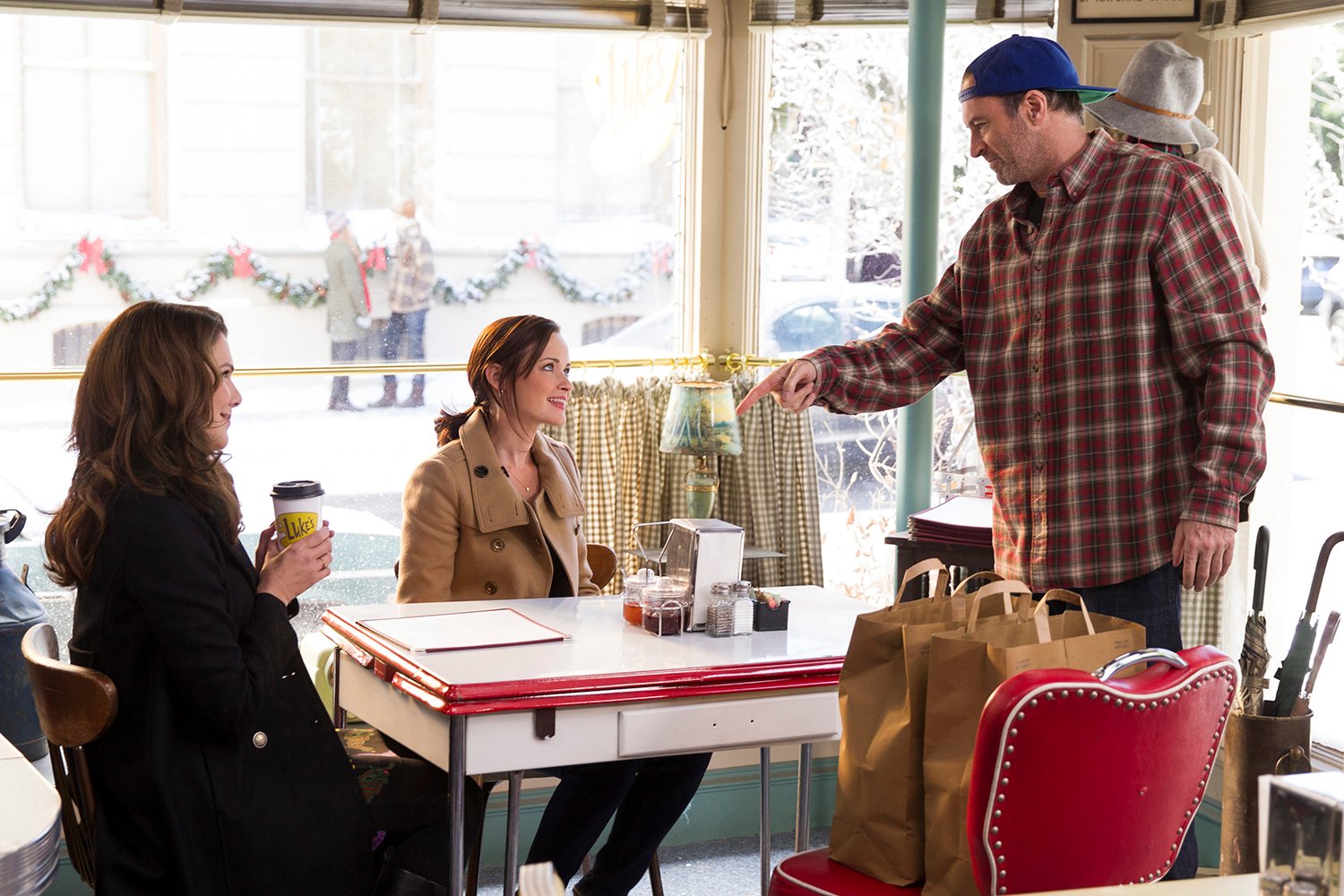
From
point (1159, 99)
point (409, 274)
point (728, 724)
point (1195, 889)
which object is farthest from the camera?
point (409, 274)

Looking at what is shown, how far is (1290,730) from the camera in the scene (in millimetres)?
3141

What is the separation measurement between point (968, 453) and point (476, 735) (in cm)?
264

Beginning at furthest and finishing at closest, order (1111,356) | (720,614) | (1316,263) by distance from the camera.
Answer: (1316,263) < (720,614) < (1111,356)

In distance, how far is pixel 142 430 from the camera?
2.29 metres

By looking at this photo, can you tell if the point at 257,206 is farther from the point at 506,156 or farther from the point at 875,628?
the point at 875,628

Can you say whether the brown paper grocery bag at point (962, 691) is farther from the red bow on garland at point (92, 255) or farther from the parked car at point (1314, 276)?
the red bow on garland at point (92, 255)

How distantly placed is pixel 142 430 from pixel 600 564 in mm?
1543

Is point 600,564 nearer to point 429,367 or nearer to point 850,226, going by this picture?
point 429,367

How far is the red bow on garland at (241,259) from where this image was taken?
4488 millimetres

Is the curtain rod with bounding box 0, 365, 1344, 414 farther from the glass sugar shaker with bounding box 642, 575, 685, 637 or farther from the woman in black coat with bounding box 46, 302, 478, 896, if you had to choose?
the woman in black coat with bounding box 46, 302, 478, 896

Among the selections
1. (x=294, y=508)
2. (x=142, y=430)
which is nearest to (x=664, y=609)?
(x=294, y=508)

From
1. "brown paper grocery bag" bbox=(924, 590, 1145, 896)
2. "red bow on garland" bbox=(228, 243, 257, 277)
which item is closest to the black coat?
"brown paper grocery bag" bbox=(924, 590, 1145, 896)

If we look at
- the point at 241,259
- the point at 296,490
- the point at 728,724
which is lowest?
the point at 728,724

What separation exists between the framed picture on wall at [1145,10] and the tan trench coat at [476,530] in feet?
6.25
